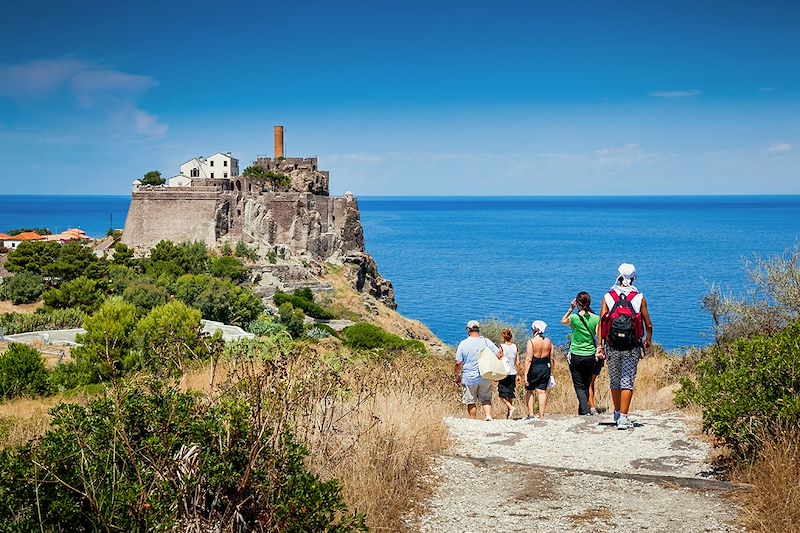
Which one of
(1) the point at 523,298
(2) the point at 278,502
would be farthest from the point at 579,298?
(1) the point at 523,298

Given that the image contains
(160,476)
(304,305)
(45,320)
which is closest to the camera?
(160,476)

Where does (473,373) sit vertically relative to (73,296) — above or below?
above

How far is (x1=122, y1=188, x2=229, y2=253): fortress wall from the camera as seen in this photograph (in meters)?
48.3

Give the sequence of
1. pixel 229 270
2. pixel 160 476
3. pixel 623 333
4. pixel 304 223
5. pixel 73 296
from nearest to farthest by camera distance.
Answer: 1. pixel 160 476
2. pixel 623 333
3. pixel 73 296
4. pixel 229 270
5. pixel 304 223

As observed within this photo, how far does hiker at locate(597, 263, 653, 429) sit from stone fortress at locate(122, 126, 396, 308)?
117 feet

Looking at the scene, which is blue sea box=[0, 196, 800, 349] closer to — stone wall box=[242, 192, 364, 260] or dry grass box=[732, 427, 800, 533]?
stone wall box=[242, 192, 364, 260]

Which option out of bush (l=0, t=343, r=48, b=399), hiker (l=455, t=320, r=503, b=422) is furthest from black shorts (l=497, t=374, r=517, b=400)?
bush (l=0, t=343, r=48, b=399)

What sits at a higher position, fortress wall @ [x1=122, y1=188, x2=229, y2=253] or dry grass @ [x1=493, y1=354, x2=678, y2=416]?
fortress wall @ [x1=122, y1=188, x2=229, y2=253]

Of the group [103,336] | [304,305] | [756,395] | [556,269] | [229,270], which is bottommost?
[556,269]

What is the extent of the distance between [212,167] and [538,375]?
75.1 meters

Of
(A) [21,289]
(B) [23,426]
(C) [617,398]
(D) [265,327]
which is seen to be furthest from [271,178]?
(C) [617,398]

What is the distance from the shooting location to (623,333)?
28.8ft

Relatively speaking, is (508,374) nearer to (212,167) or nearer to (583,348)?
(583,348)

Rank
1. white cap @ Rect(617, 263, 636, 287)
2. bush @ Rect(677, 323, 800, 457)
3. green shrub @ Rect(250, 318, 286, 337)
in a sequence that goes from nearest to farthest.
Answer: bush @ Rect(677, 323, 800, 457), white cap @ Rect(617, 263, 636, 287), green shrub @ Rect(250, 318, 286, 337)
